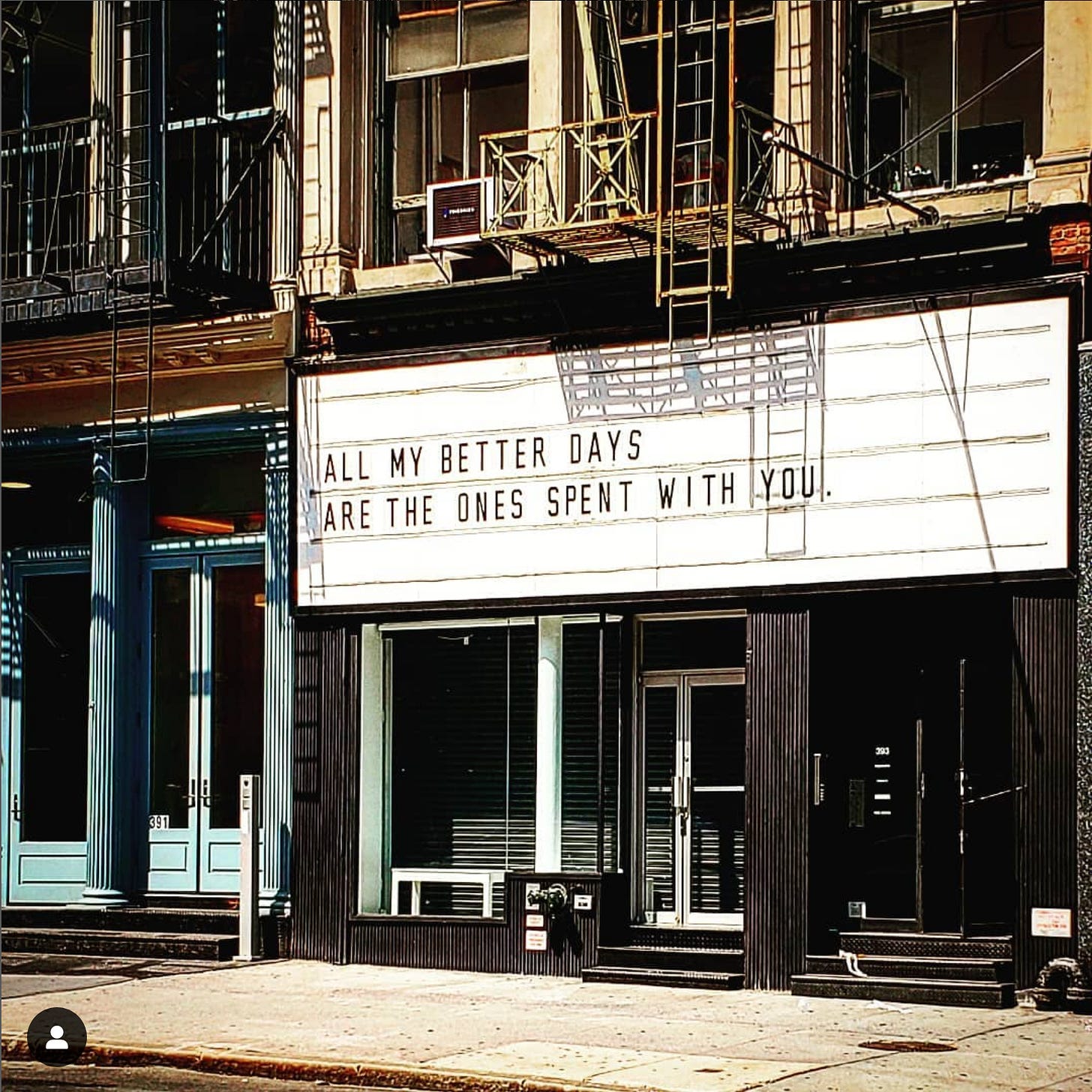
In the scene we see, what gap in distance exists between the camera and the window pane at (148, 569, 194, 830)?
2175 centimetres

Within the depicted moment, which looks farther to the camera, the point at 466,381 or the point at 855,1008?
the point at 466,381

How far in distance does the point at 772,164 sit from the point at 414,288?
3.41 meters

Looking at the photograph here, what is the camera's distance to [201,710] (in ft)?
70.9

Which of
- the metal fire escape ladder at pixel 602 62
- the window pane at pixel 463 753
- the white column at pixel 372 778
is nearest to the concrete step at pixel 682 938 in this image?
the window pane at pixel 463 753

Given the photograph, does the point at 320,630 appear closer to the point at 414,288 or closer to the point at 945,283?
the point at 414,288

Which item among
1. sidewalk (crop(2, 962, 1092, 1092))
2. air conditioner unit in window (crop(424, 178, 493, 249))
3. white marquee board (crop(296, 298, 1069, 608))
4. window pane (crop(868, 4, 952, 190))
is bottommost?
sidewalk (crop(2, 962, 1092, 1092))

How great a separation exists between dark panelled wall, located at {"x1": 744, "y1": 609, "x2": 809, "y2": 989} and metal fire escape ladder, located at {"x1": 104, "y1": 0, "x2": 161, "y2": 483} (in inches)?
266

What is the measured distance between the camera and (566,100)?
19.8 meters

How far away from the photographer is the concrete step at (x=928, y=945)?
1722cm

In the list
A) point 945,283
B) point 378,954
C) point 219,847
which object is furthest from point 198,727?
point 945,283

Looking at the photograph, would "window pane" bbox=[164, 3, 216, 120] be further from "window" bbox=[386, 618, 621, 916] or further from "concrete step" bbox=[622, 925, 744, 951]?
"concrete step" bbox=[622, 925, 744, 951]

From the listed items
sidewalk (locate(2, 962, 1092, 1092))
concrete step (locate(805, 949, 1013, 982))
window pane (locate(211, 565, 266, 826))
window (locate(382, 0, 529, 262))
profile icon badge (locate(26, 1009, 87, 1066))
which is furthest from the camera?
window pane (locate(211, 565, 266, 826))

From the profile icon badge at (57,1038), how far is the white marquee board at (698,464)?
212 inches

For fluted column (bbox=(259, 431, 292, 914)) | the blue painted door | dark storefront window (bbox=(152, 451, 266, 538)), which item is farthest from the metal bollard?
dark storefront window (bbox=(152, 451, 266, 538))
